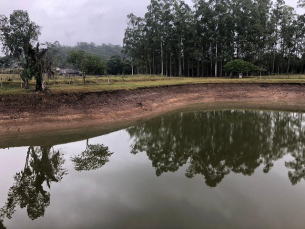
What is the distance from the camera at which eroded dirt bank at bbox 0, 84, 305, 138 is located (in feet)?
66.8

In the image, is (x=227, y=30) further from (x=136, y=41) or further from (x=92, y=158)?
(x=92, y=158)

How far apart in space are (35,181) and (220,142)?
11216 millimetres

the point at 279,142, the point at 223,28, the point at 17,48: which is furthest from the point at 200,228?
the point at 223,28

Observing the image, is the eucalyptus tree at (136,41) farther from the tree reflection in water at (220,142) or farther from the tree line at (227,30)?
the tree reflection in water at (220,142)

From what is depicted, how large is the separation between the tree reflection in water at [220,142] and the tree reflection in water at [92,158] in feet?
6.19

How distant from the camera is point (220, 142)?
622 inches

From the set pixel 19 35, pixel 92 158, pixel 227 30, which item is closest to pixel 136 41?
pixel 227 30

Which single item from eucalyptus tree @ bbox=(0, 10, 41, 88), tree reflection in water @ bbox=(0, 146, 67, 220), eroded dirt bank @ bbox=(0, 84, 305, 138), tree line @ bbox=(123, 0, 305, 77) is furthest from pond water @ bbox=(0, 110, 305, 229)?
tree line @ bbox=(123, 0, 305, 77)

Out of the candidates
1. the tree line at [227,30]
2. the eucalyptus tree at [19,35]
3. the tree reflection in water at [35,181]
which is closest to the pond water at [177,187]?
the tree reflection in water at [35,181]

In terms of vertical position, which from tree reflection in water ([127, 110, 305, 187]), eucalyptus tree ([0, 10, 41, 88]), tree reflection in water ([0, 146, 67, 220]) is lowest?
tree reflection in water ([0, 146, 67, 220])

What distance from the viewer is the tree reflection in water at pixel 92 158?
12.4 metres

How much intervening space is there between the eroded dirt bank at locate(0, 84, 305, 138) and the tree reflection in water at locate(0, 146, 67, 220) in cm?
557

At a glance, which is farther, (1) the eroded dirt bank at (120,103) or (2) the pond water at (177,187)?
(1) the eroded dirt bank at (120,103)

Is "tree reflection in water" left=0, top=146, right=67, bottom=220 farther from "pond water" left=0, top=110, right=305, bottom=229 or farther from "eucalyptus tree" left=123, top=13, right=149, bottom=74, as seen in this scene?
"eucalyptus tree" left=123, top=13, right=149, bottom=74
